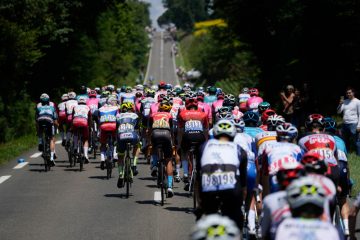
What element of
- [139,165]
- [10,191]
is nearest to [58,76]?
[139,165]

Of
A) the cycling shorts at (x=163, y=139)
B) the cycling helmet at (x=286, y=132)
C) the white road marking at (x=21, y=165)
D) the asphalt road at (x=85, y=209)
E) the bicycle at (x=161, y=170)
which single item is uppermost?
the cycling helmet at (x=286, y=132)

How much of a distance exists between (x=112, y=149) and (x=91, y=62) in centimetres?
3831

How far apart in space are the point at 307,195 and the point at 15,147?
79.4ft

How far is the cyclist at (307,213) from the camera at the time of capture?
5.96 meters

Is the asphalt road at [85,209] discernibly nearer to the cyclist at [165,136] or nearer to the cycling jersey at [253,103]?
the cyclist at [165,136]

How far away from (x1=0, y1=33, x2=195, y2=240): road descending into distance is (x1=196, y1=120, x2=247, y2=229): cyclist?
9.36 ft

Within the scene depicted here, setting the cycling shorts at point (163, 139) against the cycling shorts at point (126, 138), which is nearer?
the cycling shorts at point (163, 139)

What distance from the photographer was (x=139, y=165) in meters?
23.0

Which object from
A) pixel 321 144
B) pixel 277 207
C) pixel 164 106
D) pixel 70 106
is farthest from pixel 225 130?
pixel 70 106

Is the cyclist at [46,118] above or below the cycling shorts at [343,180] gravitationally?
above

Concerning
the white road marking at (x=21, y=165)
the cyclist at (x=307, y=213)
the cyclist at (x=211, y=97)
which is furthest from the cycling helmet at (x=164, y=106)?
the cyclist at (x=307, y=213)

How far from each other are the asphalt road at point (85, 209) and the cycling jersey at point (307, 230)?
625 cm

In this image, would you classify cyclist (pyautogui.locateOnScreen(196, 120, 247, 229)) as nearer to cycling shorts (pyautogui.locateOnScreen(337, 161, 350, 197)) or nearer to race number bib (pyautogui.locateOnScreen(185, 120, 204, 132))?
cycling shorts (pyautogui.locateOnScreen(337, 161, 350, 197))

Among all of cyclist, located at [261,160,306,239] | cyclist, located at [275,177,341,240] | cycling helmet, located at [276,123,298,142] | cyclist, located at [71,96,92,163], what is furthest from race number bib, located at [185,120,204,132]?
cyclist, located at [275,177,341,240]
